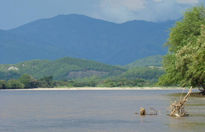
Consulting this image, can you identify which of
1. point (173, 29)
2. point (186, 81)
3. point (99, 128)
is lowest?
point (99, 128)

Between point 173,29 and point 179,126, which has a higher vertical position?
point 173,29

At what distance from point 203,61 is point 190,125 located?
36.6 meters

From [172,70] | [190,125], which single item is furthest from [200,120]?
[172,70]

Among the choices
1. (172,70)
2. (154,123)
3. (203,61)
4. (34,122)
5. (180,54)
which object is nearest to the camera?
(154,123)

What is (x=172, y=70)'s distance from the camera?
335 ft

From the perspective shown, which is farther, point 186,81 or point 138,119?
point 186,81

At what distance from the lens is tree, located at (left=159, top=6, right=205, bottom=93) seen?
92.5 meters

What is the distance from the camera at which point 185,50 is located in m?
92.4

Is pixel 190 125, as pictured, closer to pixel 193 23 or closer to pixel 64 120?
pixel 64 120

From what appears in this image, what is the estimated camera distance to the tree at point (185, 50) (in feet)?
303

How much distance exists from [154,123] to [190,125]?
12.3 feet

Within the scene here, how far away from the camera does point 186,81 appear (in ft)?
322

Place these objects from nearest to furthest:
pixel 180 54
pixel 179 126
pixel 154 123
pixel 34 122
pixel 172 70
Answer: pixel 179 126
pixel 154 123
pixel 34 122
pixel 180 54
pixel 172 70

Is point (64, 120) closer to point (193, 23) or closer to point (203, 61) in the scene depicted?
point (203, 61)
